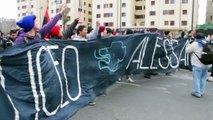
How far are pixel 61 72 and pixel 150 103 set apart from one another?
94.9 inches

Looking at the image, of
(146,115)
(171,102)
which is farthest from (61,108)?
(171,102)

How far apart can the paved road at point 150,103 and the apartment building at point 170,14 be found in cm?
4672

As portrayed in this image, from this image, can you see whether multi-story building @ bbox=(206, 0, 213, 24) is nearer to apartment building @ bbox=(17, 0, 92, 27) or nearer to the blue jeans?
apartment building @ bbox=(17, 0, 92, 27)

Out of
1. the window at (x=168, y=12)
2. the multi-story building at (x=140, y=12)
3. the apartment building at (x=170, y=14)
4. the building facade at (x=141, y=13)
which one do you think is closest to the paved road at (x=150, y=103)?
the building facade at (x=141, y=13)

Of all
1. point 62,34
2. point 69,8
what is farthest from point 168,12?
point 62,34

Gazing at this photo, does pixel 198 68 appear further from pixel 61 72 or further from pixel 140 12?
pixel 140 12

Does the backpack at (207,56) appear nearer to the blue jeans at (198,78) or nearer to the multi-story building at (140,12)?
the blue jeans at (198,78)

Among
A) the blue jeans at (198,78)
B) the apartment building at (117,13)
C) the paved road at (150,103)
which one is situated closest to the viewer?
the paved road at (150,103)

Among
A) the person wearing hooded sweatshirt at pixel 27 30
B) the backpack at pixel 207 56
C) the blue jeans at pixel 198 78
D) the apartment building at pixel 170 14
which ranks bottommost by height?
the blue jeans at pixel 198 78

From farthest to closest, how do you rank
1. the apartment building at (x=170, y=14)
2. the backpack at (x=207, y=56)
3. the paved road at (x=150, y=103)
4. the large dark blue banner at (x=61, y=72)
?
the apartment building at (x=170, y=14), the backpack at (x=207, y=56), the paved road at (x=150, y=103), the large dark blue banner at (x=61, y=72)

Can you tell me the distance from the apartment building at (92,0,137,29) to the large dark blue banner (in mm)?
51495

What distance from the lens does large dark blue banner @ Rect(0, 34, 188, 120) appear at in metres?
3.78

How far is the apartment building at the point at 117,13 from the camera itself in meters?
61.2

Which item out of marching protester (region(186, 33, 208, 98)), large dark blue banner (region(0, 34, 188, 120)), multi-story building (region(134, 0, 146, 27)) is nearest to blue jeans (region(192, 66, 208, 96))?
marching protester (region(186, 33, 208, 98))
